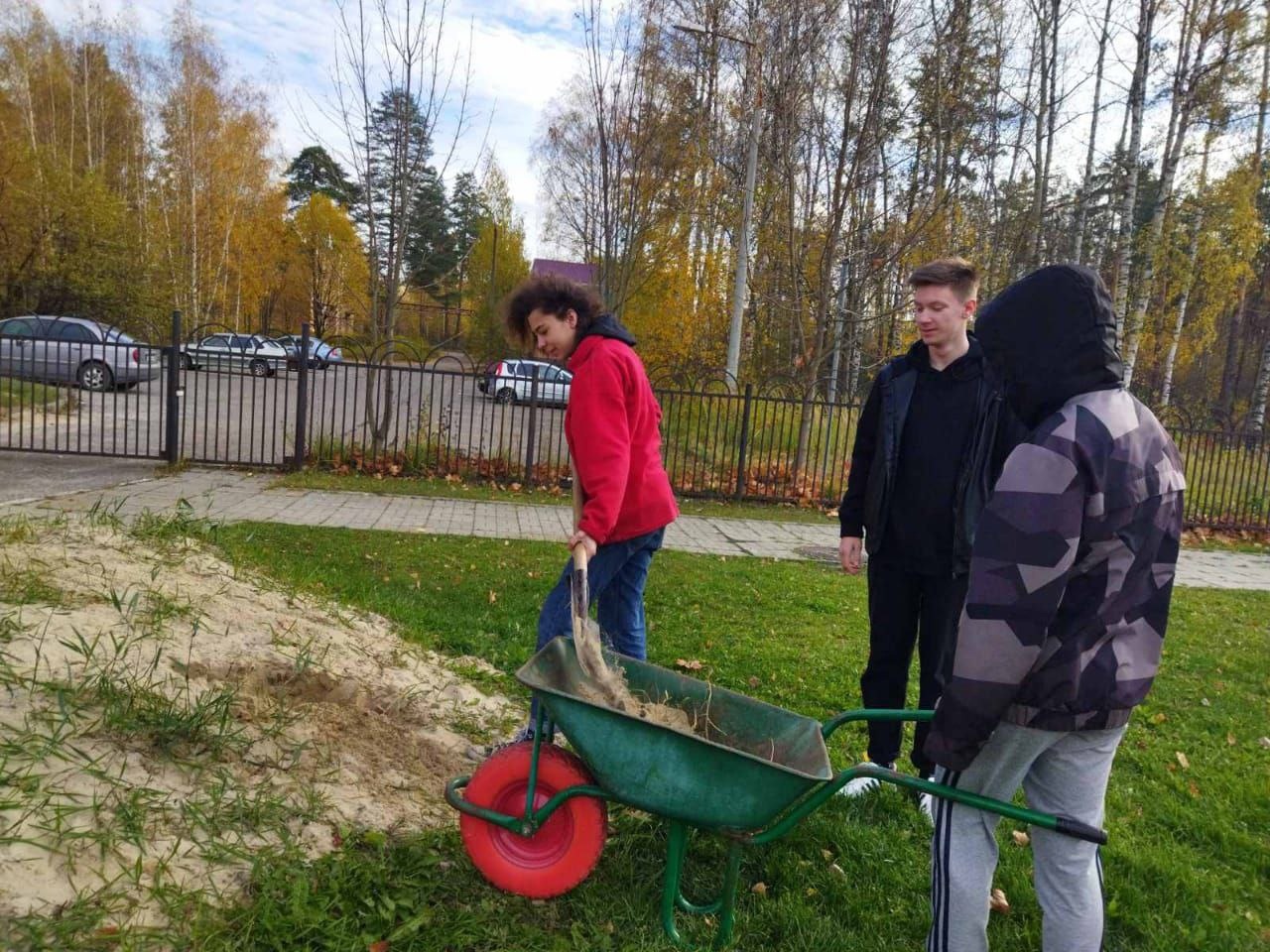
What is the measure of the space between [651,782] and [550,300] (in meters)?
1.63

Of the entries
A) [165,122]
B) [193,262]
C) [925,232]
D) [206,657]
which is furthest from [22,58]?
[206,657]

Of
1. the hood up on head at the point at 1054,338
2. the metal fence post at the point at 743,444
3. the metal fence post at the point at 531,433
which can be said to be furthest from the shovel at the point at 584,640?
the metal fence post at the point at 743,444

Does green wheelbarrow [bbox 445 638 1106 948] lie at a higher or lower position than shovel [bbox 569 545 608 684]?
lower

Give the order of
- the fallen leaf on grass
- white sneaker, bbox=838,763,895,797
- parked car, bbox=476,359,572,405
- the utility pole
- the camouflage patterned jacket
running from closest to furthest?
1. the camouflage patterned jacket
2. the fallen leaf on grass
3. white sneaker, bbox=838,763,895,797
4. parked car, bbox=476,359,572,405
5. the utility pole

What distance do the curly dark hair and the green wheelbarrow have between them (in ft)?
3.74

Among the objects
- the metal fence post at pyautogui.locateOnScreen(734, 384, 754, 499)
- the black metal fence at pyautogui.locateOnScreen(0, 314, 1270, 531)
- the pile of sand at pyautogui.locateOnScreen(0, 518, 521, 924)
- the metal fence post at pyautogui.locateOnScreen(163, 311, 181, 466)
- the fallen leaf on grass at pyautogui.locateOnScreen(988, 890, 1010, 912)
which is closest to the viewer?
the pile of sand at pyautogui.locateOnScreen(0, 518, 521, 924)

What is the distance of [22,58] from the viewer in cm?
2878

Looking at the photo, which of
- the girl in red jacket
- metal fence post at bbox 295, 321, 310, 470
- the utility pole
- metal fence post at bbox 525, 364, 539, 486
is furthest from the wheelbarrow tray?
the utility pole

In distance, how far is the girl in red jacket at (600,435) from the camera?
9.07 feet

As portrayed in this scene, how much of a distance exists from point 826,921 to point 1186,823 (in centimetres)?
174

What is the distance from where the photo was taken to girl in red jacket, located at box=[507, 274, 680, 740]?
2.76 m

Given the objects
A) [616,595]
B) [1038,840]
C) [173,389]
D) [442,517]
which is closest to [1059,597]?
[1038,840]

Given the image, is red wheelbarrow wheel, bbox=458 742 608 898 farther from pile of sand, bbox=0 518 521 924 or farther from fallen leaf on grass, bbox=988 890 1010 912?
fallen leaf on grass, bbox=988 890 1010 912

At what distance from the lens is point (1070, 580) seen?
1774mm
